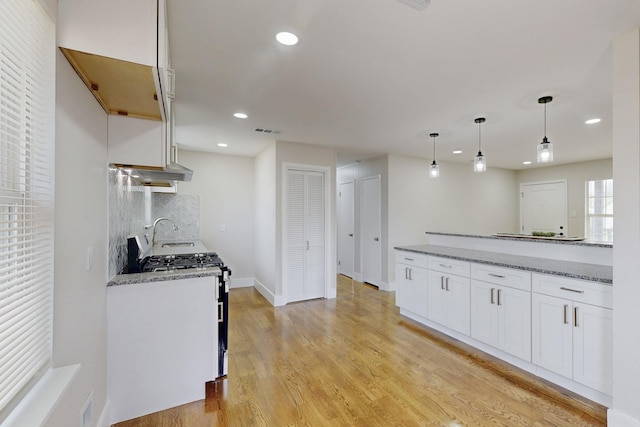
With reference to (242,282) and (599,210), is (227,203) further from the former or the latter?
(599,210)

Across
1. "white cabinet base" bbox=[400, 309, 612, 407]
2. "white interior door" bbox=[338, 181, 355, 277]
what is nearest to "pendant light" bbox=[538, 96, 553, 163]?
"white cabinet base" bbox=[400, 309, 612, 407]

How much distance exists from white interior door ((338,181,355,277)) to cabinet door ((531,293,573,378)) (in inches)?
158

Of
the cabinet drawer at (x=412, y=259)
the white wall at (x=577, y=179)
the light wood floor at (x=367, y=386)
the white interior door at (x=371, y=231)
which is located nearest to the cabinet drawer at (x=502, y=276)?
the cabinet drawer at (x=412, y=259)

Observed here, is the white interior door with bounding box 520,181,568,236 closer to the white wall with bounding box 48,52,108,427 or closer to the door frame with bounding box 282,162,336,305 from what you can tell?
the door frame with bounding box 282,162,336,305

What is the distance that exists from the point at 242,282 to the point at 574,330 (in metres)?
4.72

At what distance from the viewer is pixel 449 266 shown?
10.6 ft

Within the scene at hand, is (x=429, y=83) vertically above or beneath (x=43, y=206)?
above

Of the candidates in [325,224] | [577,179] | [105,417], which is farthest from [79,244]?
[577,179]

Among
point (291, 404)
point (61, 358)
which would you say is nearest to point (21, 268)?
point (61, 358)

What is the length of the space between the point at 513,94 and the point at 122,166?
3395mm

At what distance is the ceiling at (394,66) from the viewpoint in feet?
5.44

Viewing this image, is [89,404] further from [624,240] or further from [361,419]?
[624,240]

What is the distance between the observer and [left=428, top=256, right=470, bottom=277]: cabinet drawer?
10.1ft

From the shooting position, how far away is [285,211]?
445 centimetres
